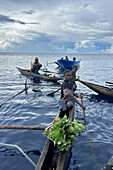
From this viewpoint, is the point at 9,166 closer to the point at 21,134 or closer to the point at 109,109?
the point at 21,134

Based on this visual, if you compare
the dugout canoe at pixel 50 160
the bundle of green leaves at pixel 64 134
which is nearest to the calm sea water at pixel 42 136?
the dugout canoe at pixel 50 160

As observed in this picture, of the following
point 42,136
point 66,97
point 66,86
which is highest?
point 66,86

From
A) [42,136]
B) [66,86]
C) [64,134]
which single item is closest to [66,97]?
[66,86]

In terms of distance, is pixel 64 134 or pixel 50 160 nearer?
pixel 64 134

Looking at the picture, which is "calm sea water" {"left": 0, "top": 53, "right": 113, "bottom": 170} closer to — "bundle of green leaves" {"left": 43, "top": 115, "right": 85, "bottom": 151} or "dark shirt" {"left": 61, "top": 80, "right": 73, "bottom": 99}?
"bundle of green leaves" {"left": 43, "top": 115, "right": 85, "bottom": 151}

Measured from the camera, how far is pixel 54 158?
462cm

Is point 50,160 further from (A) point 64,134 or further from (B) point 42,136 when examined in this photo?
(B) point 42,136

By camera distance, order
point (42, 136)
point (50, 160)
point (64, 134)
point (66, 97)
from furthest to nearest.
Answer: point (66, 97) → point (42, 136) → point (50, 160) → point (64, 134)

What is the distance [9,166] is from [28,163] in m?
0.64

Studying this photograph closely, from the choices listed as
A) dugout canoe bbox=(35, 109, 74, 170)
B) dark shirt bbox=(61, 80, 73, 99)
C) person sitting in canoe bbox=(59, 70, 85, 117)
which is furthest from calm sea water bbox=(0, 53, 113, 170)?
dark shirt bbox=(61, 80, 73, 99)

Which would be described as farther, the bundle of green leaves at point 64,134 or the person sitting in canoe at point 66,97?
the person sitting in canoe at point 66,97

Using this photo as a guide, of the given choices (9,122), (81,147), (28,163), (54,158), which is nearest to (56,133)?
(54,158)

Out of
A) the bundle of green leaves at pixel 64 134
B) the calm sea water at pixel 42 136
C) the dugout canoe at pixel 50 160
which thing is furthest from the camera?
the calm sea water at pixel 42 136

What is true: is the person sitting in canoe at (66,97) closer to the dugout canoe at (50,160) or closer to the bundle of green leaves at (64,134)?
the dugout canoe at (50,160)
